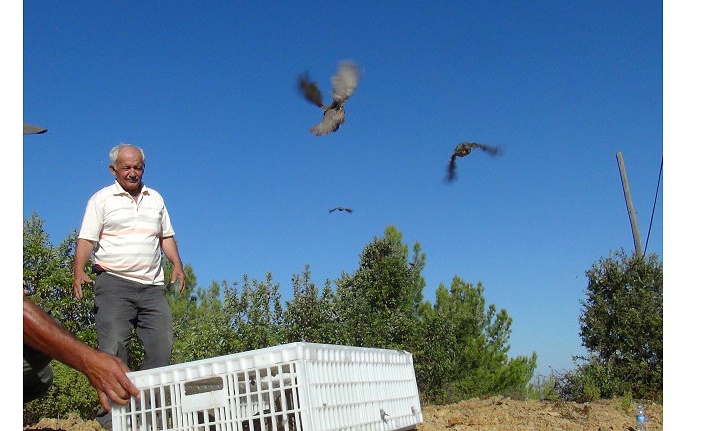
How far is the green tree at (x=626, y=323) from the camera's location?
932cm

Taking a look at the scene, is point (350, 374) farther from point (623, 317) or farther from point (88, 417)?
A: point (623, 317)

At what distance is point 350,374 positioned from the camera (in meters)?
3.11

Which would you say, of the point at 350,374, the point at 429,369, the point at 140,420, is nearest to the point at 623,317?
the point at 429,369

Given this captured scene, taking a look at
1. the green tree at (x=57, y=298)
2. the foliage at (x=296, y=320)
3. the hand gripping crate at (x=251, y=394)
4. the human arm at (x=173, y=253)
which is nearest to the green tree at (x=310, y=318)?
the foliage at (x=296, y=320)

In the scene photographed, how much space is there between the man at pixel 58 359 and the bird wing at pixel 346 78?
5525 mm

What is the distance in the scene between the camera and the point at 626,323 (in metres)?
10.0

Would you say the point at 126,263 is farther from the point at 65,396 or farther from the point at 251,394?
the point at 65,396

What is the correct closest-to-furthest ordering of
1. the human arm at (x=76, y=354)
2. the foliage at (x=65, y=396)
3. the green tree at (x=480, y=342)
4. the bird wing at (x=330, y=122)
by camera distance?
the human arm at (x=76, y=354) → the bird wing at (x=330, y=122) → the foliage at (x=65, y=396) → the green tree at (x=480, y=342)

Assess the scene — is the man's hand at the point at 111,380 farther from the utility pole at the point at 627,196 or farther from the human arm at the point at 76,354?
the utility pole at the point at 627,196

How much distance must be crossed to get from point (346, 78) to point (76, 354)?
5.87 metres

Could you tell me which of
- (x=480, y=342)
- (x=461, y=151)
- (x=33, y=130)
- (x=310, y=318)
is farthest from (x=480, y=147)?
(x=480, y=342)

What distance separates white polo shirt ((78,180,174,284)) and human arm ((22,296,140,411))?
1.90 meters

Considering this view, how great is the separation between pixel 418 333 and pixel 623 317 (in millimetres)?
2847

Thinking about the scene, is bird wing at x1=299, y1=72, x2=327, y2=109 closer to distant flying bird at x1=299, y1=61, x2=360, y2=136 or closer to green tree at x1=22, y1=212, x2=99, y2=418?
distant flying bird at x1=299, y1=61, x2=360, y2=136
